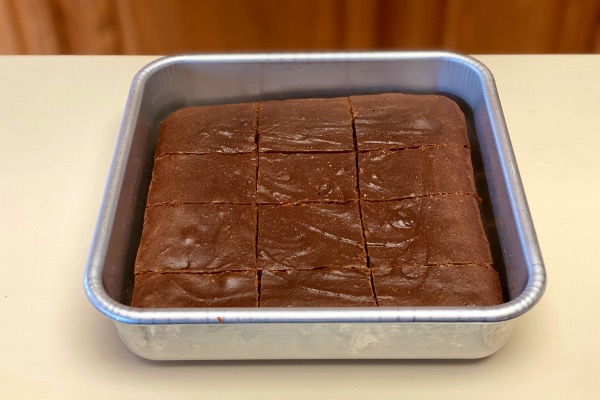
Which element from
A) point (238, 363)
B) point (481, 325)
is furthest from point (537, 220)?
point (238, 363)

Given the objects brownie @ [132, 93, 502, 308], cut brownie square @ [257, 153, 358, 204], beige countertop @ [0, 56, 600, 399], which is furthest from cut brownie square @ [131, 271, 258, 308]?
cut brownie square @ [257, 153, 358, 204]

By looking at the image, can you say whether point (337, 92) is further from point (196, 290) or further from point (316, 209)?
point (196, 290)

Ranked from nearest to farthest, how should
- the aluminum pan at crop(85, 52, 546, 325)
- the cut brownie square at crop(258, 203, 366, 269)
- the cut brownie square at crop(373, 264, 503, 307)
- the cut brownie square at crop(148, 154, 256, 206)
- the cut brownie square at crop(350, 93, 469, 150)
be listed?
the aluminum pan at crop(85, 52, 546, 325), the cut brownie square at crop(373, 264, 503, 307), the cut brownie square at crop(258, 203, 366, 269), the cut brownie square at crop(148, 154, 256, 206), the cut brownie square at crop(350, 93, 469, 150)

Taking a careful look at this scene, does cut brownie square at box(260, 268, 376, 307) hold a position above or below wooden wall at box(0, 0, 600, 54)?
above

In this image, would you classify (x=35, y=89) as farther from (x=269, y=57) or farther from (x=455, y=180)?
(x=455, y=180)

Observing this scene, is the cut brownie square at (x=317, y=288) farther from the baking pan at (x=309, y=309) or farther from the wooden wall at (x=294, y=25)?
the wooden wall at (x=294, y=25)

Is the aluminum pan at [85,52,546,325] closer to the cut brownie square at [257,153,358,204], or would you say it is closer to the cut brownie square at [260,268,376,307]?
the cut brownie square at [260,268,376,307]
